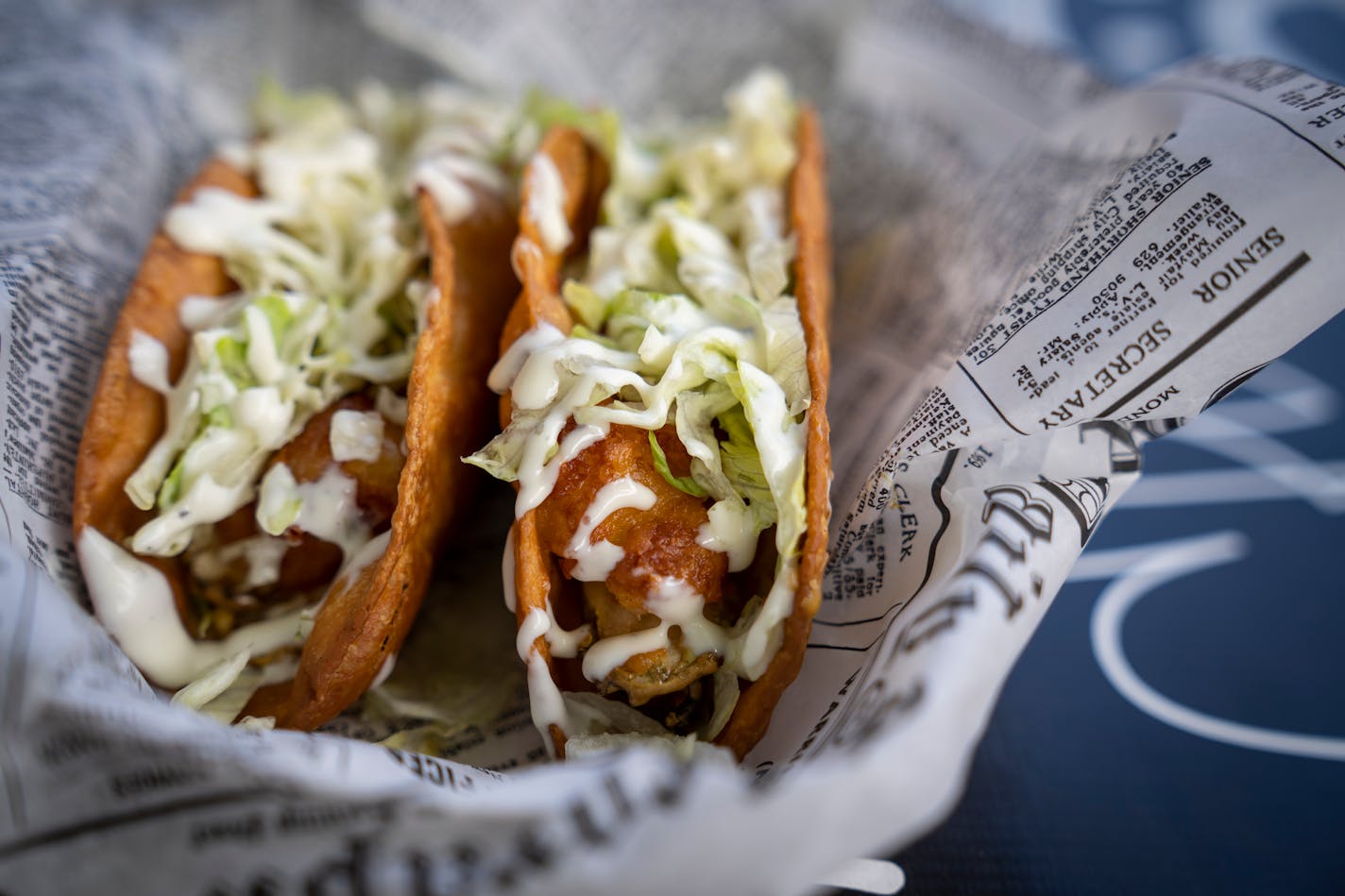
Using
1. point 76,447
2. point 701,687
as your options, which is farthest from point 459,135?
point 701,687

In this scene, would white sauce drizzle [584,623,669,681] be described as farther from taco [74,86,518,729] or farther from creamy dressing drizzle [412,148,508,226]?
creamy dressing drizzle [412,148,508,226]

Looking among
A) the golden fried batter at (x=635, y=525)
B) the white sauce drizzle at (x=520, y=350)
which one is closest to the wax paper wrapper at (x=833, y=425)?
the golden fried batter at (x=635, y=525)

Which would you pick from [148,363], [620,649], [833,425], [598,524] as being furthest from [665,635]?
[148,363]

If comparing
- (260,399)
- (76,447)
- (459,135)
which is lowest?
(76,447)

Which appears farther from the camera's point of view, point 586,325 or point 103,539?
point 586,325

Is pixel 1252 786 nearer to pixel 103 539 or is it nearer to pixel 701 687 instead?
pixel 701 687

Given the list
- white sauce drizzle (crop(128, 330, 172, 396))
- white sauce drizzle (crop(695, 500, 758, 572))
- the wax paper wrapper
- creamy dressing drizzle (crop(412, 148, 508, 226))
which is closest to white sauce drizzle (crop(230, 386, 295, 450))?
white sauce drizzle (crop(128, 330, 172, 396))

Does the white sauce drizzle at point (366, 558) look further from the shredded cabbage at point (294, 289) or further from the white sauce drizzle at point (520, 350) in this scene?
the white sauce drizzle at point (520, 350)

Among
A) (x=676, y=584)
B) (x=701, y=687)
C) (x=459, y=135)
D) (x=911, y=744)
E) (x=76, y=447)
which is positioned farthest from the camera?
(x=459, y=135)

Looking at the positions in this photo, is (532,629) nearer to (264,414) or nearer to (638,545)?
(638,545)
